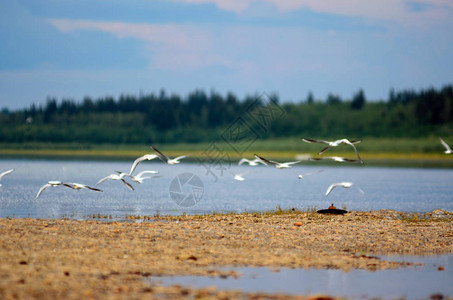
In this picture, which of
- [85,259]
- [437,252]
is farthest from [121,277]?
[437,252]

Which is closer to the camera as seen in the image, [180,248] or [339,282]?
[339,282]

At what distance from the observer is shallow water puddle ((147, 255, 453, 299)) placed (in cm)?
1374

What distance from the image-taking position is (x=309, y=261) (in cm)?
1691

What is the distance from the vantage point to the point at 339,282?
48.3 feet

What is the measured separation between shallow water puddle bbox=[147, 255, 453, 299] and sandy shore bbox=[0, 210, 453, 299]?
0.54 metres

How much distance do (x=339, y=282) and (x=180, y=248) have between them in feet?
17.1

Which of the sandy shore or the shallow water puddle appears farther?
the shallow water puddle

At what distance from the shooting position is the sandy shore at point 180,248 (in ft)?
44.2

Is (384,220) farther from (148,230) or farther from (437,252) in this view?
(148,230)

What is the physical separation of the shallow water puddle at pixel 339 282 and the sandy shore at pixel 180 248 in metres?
0.54

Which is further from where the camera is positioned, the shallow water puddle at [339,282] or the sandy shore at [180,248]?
the shallow water puddle at [339,282]

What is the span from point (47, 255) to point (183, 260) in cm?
343

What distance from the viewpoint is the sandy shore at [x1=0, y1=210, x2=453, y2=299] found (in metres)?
13.5

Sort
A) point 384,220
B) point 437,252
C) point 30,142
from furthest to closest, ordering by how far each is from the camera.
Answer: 1. point 30,142
2. point 384,220
3. point 437,252
